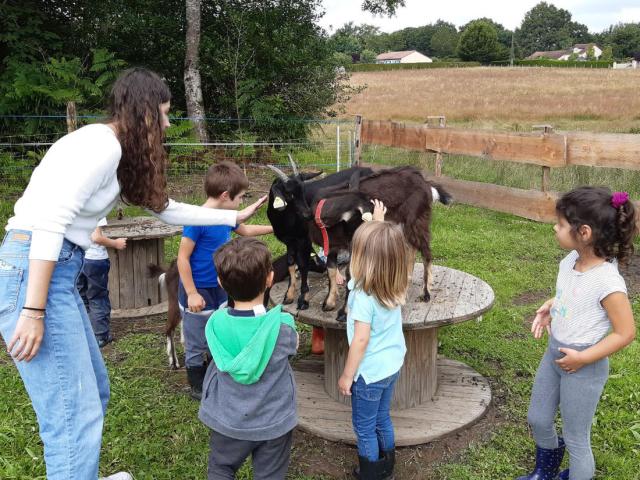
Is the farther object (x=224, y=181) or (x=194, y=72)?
(x=194, y=72)

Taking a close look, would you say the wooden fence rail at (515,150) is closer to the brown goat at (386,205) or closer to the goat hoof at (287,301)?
the brown goat at (386,205)

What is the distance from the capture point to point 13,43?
1109 cm

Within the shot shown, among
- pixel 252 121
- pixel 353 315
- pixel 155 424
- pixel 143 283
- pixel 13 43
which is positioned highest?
pixel 13 43

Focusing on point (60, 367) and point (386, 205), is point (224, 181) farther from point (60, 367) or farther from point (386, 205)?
point (60, 367)

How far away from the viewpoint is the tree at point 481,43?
260 feet

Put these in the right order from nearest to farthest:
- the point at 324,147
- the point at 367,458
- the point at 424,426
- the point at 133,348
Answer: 1. the point at 367,458
2. the point at 424,426
3. the point at 133,348
4. the point at 324,147

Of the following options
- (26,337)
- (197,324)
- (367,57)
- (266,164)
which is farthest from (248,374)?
(367,57)

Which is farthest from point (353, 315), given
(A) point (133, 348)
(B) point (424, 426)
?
(A) point (133, 348)

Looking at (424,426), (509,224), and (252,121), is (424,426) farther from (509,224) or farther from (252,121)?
(252,121)

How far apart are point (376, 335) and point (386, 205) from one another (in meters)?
1.03

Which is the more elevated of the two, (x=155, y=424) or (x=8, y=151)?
(x=8, y=151)

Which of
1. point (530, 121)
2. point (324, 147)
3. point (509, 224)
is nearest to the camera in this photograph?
point (509, 224)

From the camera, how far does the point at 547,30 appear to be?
120 m

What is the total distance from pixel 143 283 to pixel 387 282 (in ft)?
12.8
